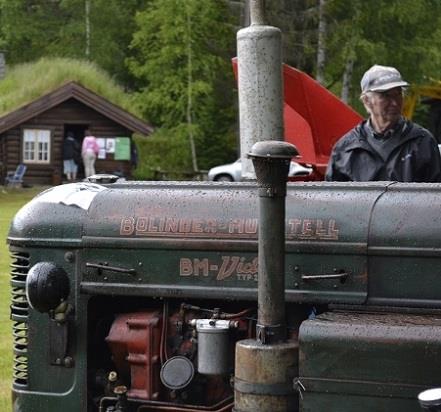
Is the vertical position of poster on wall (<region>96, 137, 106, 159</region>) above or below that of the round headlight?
above

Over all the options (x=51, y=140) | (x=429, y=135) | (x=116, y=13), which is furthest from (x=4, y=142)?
(x=429, y=135)

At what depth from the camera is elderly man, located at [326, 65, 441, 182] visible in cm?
457

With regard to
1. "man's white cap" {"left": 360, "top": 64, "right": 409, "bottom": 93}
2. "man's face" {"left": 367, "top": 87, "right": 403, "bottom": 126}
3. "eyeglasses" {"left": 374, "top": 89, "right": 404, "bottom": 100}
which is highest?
"man's white cap" {"left": 360, "top": 64, "right": 409, "bottom": 93}

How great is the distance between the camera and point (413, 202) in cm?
376

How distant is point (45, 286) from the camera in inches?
156

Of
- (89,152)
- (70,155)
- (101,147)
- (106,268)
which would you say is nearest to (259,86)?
(106,268)

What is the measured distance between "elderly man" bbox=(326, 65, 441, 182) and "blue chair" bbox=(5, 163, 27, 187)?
94.8 feet

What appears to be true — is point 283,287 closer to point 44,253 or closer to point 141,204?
point 141,204

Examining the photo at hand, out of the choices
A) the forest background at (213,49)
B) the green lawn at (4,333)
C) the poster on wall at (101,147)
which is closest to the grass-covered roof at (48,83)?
the poster on wall at (101,147)

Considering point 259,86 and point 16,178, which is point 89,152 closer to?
point 16,178

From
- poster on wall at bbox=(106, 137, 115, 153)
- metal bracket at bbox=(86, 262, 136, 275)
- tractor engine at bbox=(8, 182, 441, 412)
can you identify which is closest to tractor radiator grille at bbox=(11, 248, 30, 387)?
tractor engine at bbox=(8, 182, 441, 412)

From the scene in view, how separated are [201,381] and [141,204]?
63cm

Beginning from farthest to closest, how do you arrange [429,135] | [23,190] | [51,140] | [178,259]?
[51,140] < [23,190] < [429,135] < [178,259]

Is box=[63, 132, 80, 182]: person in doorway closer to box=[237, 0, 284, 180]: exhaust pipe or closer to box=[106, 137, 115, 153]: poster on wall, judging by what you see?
box=[106, 137, 115, 153]: poster on wall
